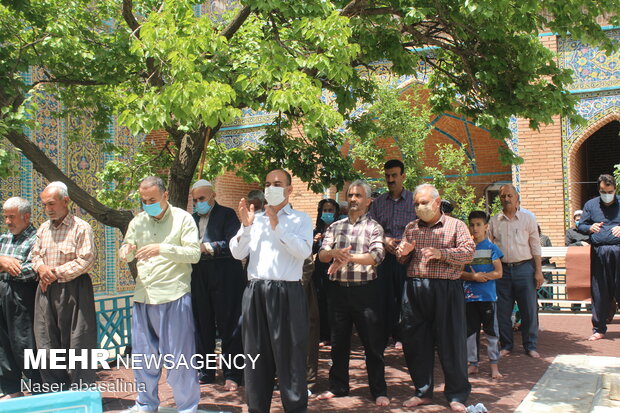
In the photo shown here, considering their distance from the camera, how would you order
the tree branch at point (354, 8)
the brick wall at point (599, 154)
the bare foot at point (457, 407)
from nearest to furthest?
the bare foot at point (457, 407)
the tree branch at point (354, 8)
the brick wall at point (599, 154)

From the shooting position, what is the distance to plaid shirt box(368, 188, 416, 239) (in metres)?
6.10

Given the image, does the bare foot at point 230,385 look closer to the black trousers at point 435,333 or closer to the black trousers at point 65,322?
the black trousers at point 65,322

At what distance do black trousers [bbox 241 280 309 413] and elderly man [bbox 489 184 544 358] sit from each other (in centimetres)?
330

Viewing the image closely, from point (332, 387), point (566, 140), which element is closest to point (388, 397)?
point (332, 387)

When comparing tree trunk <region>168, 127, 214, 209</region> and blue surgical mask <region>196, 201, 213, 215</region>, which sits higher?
tree trunk <region>168, 127, 214, 209</region>

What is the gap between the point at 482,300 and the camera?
19.0ft

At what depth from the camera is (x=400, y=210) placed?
→ 617 cm

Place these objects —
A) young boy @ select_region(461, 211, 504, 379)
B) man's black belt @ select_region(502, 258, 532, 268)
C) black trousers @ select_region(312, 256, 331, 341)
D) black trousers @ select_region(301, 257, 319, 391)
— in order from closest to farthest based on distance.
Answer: black trousers @ select_region(301, 257, 319, 391)
young boy @ select_region(461, 211, 504, 379)
man's black belt @ select_region(502, 258, 532, 268)
black trousers @ select_region(312, 256, 331, 341)

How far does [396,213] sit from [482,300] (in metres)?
1.19

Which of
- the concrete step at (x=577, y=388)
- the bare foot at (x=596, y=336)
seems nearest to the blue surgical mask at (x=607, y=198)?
the bare foot at (x=596, y=336)

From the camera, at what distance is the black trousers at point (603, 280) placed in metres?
7.45

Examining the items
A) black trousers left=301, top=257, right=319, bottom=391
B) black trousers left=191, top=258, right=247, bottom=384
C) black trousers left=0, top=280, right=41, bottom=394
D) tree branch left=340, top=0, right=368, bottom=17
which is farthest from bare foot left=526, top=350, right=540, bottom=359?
black trousers left=0, top=280, right=41, bottom=394

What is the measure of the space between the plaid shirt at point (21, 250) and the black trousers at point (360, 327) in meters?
2.59

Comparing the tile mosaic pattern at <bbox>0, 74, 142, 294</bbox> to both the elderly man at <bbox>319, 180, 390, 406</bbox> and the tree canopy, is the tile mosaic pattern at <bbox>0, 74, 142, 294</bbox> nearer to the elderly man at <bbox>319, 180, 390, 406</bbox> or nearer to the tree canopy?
the tree canopy
